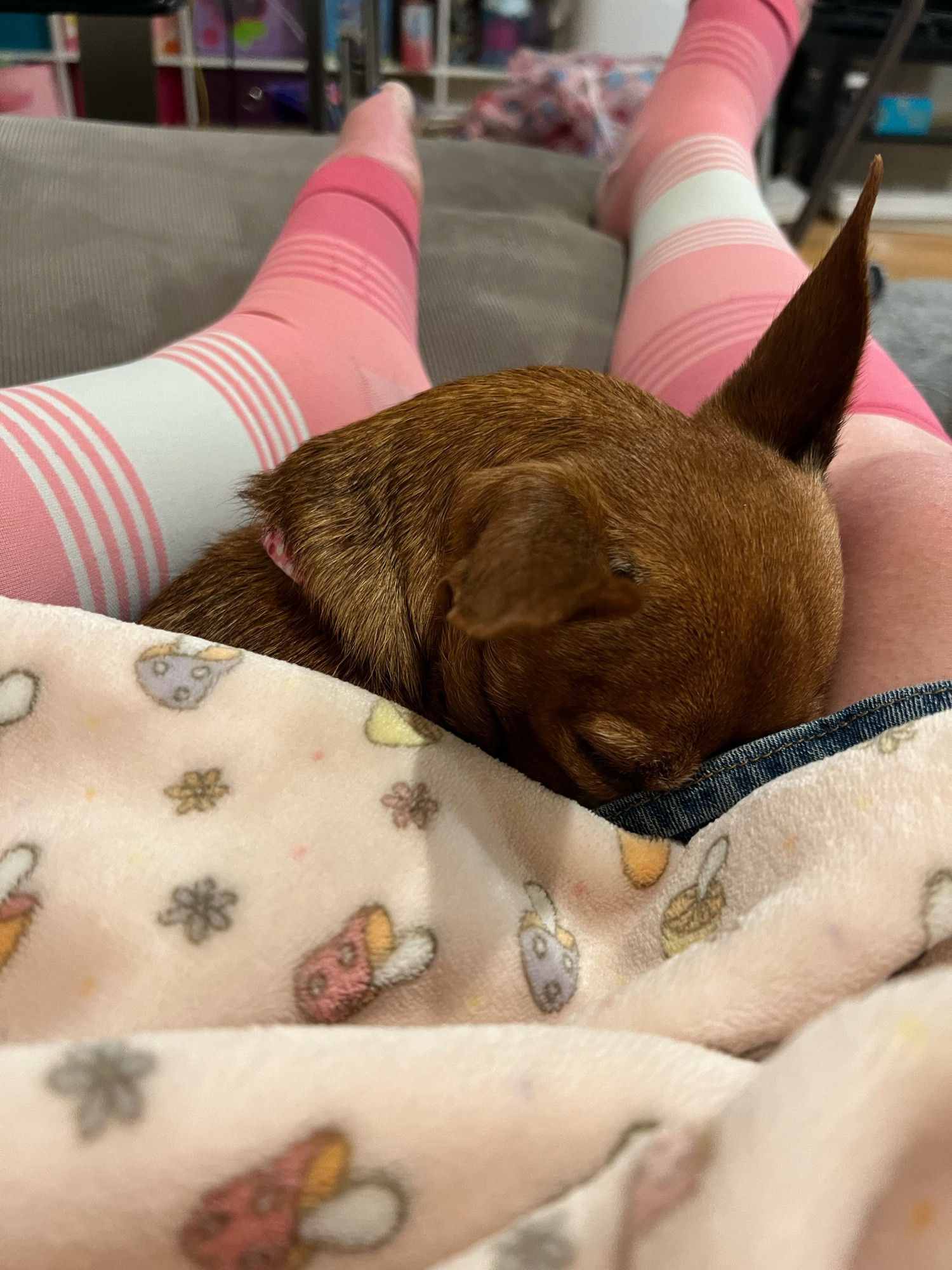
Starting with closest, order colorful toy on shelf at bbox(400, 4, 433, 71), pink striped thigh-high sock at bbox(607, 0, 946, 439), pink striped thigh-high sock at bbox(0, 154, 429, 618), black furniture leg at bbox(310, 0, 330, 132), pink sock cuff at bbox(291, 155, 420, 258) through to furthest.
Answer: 1. pink striped thigh-high sock at bbox(0, 154, 429, 618)
2. pink striped thigh-high sock at bbox(607, 0, 946, 439)
3. pink sock cuff at bbox(291, 155, 420, 258)
4. black furniture leg at bbox(310, 0, 330, 132)
5. colorful toy on shelf at bbox(400, 4, 433, 71)

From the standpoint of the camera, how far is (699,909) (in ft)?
2.20

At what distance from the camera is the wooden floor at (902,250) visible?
4.04m

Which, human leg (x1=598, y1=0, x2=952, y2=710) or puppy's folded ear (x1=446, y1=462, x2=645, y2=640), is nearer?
puppy's folded ear (x1=446, y1=462, x2=645, y2=640)

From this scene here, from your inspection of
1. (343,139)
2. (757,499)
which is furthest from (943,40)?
(757,499)

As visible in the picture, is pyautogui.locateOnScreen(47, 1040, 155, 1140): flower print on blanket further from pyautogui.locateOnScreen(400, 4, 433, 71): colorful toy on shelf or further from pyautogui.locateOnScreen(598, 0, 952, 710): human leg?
pyautogui.locateOnScreen(400, 4, 433, 71): colorful toy on shelf

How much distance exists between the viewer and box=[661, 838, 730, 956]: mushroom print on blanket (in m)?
0.66

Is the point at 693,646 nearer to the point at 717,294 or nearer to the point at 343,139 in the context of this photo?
the point at 717,294

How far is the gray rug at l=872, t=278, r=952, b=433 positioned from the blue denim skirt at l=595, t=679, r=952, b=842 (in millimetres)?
1364

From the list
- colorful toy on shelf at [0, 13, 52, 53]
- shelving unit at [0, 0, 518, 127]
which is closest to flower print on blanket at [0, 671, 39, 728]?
shelving unit at [0, 0, 518, 127]

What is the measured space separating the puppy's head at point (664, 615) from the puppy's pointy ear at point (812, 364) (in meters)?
0.02

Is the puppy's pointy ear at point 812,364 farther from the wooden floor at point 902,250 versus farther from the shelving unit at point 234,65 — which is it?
the shelving unit at point 234,65

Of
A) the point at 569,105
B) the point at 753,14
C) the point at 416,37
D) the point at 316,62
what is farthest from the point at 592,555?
the point at 416,37

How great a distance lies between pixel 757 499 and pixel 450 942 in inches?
18.2

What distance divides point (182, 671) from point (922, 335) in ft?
6.23
